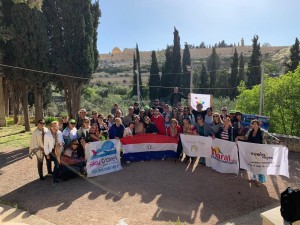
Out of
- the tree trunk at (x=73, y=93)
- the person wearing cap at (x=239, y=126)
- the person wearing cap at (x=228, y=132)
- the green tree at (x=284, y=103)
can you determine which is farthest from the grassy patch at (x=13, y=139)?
the green tree at (x=284, y=103)

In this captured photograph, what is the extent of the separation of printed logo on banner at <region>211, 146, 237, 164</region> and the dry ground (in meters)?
0.47

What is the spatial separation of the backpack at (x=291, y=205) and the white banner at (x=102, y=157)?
252 inches

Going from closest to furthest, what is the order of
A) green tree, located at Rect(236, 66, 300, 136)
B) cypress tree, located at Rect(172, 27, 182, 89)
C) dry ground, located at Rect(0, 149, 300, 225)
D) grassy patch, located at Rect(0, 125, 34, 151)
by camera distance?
dry ground, located at Rect(0, 149, 300, 225), grassy patch, located at Rect(0, 125, 34, 151), green tree, located at Rect(236, 66, 300, 136), cypress tree, located at Rect(172, 27, 182, 89)

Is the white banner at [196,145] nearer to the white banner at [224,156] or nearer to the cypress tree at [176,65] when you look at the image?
the white banner at [224,156]

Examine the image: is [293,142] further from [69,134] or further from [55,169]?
[55,169]

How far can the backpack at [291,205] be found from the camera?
3.51 meters

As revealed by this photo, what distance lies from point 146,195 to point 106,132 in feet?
9.53

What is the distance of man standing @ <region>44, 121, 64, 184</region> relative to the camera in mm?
8594

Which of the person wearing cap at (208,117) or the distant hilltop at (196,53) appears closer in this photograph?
the person wearing cap at (208,117)

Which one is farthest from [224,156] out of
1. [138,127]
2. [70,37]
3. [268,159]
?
[70,37]

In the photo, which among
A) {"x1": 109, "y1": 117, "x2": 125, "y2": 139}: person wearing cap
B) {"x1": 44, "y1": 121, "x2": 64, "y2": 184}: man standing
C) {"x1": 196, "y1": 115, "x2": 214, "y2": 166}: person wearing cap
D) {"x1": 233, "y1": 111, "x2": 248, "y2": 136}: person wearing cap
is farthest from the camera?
{"x1": 109, "y1": 117, "x2": 125, "y2": 139}: person wearing cap

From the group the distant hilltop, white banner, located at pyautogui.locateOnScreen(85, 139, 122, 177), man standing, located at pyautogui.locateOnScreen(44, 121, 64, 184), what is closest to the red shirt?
white banner, located at pyautogui.locateOnScreen(85, 139, 122, 177)

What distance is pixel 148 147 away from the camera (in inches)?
420

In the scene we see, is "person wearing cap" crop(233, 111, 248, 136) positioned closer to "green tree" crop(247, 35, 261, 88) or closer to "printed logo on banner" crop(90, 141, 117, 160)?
"printed logo on banner" crop(90, 141, 117, 160)
